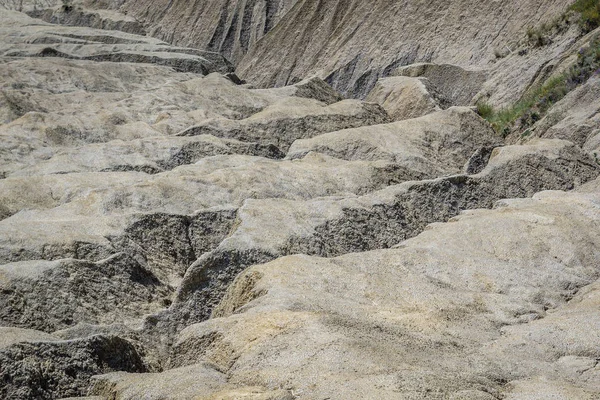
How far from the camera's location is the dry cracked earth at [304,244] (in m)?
7.29

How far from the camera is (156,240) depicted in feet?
46.5

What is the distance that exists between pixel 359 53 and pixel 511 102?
59.2ft

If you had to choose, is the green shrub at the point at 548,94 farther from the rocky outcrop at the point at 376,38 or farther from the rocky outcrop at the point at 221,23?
the rocky outcrop at the point at 221,23

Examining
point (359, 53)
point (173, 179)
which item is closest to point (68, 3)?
point (359, 53)

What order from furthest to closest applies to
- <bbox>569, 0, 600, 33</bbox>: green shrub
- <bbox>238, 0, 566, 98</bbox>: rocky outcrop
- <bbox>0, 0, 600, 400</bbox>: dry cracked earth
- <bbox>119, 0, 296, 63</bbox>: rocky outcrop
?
<bbox>119, 0, 296, 63</bbox>: rocky outcrop < <bbox>238, 0, 566, 98</bbox>: rocky outcrop < <bbox>569, 0, 600, 33</bbox>: green shrub < <bbox>0, 0, 600, 400</bbox>: dry cracked earth

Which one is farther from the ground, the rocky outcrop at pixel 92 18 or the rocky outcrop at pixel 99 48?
the rocky outcrop at pixel 99 48

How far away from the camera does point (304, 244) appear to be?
40.3 feet

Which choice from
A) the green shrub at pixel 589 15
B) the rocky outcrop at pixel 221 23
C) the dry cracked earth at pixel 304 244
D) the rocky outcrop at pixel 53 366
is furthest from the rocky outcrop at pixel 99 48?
the rocky outcrop at pixel 53 366

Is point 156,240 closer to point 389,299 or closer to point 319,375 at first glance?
point 389,299

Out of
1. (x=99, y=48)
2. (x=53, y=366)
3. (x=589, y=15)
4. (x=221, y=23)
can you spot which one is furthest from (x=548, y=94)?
(x=221, y=23)

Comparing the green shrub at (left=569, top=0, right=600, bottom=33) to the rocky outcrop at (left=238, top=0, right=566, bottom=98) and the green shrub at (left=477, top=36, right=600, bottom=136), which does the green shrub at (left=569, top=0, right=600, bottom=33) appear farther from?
the rocky outcrop at (left=238, top=0, right=566, bottom=98)

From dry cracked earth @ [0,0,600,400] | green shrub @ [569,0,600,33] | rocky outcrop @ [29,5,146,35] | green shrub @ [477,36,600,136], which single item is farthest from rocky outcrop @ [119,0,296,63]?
green shrub @ [477,36,600,136]

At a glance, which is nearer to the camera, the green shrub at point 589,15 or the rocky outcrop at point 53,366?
the rocky outcrop at point 53,366

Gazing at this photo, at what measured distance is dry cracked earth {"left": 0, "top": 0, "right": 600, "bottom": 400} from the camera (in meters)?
7.29
